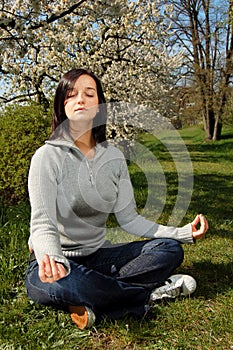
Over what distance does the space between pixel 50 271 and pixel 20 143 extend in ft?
11.7

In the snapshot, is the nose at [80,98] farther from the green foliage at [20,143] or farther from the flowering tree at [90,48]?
the flowering tree at [90,48]

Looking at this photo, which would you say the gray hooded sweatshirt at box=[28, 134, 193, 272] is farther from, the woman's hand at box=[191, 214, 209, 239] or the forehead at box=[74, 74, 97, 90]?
the forehead at box=[74, 74, 97, 90]

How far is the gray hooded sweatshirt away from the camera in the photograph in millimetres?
2211

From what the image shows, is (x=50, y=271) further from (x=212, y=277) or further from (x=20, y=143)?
(x=20, y=143)

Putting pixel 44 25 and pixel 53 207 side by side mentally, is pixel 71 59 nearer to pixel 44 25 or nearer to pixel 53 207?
pixel 44 25

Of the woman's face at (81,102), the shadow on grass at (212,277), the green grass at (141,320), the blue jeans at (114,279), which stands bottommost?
the shadow on grass at (212,277)

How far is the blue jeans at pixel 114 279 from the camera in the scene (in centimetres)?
220

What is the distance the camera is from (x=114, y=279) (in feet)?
7.45

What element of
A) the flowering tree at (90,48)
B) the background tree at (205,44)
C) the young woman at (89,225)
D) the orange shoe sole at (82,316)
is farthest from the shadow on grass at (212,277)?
the background tree at (205,44)

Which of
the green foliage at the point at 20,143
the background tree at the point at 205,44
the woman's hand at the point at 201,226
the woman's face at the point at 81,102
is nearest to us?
the woman's face at the point at 81,102

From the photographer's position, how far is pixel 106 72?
1057cm

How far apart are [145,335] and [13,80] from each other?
746 centimetres

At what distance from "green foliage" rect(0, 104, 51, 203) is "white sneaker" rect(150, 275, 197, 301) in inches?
121

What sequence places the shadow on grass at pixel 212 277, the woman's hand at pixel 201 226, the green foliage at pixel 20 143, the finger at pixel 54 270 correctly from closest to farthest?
1. the finger at pixel 54 270
2. the woman's hand at pixel 201 226
3. the shadow on grass at pixel 212 277
4. the green foliage at pixel 20 143
